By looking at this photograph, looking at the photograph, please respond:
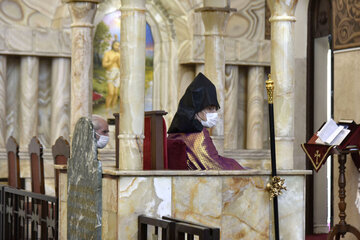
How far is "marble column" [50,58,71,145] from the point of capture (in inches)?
505

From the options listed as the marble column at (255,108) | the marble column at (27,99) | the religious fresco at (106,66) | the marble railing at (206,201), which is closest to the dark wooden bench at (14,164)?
the marble column at (27,99)

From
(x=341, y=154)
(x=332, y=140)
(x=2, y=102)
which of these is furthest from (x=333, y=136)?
(x=2, y=102)

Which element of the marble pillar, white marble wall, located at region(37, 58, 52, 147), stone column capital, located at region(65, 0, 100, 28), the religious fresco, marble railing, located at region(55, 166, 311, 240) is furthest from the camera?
the marble pillar

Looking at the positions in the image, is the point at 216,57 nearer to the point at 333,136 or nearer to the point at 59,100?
the point at 333,136

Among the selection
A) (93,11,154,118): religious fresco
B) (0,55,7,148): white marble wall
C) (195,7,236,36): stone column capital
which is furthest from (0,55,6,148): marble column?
(195,7,236,36): stone column capital

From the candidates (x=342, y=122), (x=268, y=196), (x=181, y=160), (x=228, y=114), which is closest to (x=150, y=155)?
(x=181, y=160)

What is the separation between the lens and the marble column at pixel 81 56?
10797mm

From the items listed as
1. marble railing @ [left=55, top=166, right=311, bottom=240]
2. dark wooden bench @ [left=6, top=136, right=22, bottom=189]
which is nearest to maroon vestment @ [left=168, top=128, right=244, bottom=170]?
marble railing @ [left=55, top=166, right=311, bottom=240]

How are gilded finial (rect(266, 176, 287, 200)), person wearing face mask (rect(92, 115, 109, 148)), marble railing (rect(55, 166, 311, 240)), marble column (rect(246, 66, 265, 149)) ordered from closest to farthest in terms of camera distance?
marble railing (rect(55, 166, 311, 240))
gilded finial (rect(266, 176, 287, 200))
person wearing face mask (rect(92, 115, 109, 148))
marble column (rect(246, 66, 265, 149))

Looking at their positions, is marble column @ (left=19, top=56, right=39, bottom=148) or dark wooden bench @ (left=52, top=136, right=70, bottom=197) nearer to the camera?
dark wooden bench @ (left=52, top=136, right=70, bottom=197)

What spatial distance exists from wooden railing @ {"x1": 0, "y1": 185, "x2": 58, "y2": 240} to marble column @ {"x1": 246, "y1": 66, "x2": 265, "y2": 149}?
550 cm

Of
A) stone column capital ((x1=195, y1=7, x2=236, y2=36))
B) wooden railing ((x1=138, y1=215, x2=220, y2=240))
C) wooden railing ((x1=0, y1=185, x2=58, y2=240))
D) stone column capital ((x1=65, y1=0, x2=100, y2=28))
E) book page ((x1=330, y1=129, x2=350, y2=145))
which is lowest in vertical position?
wooden railing ((x1=0, y1=185, x2=58, y2=240))

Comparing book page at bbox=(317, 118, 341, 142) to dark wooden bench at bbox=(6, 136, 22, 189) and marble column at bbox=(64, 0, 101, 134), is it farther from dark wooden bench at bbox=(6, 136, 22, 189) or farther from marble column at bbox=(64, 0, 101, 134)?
dark wooden bench at bbox=(6, 136, 22, 189)

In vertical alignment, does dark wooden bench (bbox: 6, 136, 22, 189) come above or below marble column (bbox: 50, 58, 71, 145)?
below
